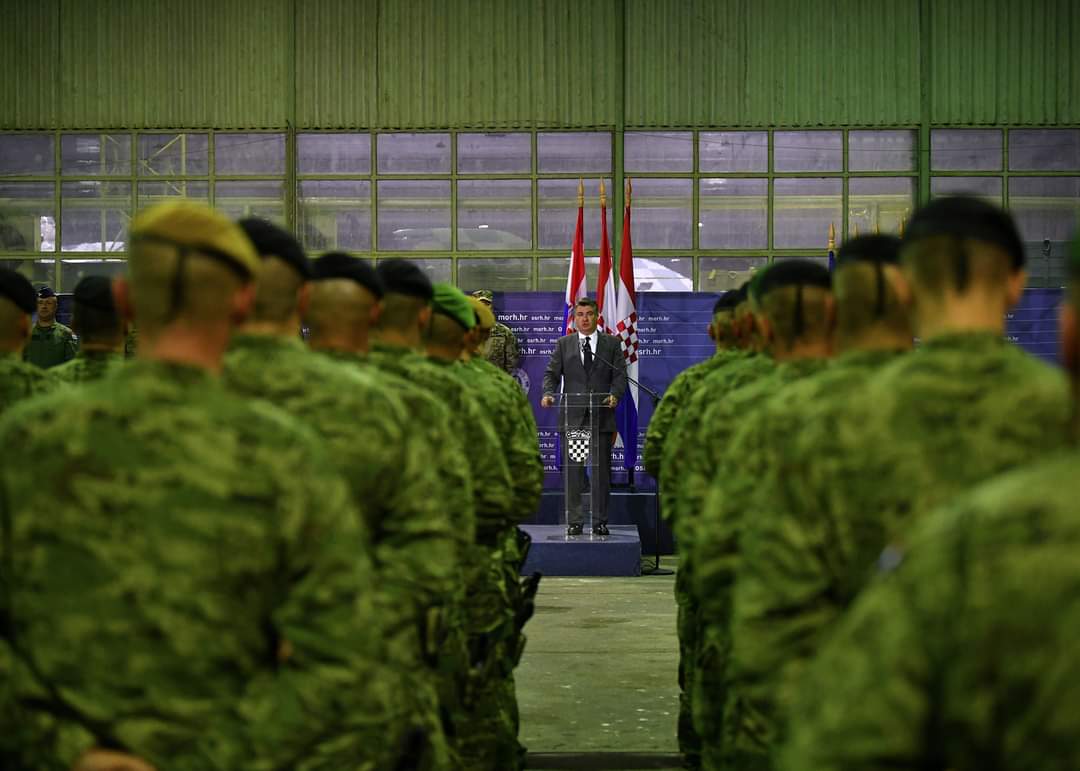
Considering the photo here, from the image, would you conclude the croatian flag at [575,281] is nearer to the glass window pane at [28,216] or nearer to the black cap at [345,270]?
the glass window pane at [28,216]

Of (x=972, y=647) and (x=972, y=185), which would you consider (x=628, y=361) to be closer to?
(x=972, y=185)

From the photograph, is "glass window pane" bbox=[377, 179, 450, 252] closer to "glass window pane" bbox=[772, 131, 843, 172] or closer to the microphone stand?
"glass window pane" bbox=[772, 131, 843, 172]

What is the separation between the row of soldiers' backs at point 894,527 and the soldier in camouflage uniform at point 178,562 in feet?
2.54

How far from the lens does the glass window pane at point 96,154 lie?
18.3 metres

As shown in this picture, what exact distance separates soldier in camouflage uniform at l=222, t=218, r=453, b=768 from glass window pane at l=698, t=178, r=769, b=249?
48.2 feet

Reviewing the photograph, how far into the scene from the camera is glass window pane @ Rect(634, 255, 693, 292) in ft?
58.7

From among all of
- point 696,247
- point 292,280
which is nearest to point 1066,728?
point 292,280

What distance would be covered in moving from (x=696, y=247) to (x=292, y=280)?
1461 cm

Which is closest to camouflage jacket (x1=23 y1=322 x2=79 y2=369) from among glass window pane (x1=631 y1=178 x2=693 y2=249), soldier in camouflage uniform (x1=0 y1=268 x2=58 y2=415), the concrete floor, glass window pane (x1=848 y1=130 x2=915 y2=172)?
the concrete floor

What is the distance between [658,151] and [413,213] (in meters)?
2.94

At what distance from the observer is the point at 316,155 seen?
18.3 m

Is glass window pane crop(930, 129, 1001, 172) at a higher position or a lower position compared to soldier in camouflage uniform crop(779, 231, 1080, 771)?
higher

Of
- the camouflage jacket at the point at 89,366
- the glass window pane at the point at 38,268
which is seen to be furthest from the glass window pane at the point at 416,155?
the camouflage jacket at the point at 89,366

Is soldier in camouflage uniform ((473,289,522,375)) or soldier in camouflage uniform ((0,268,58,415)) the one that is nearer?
soldier in camouflage uniform ((0,268,58,415))
